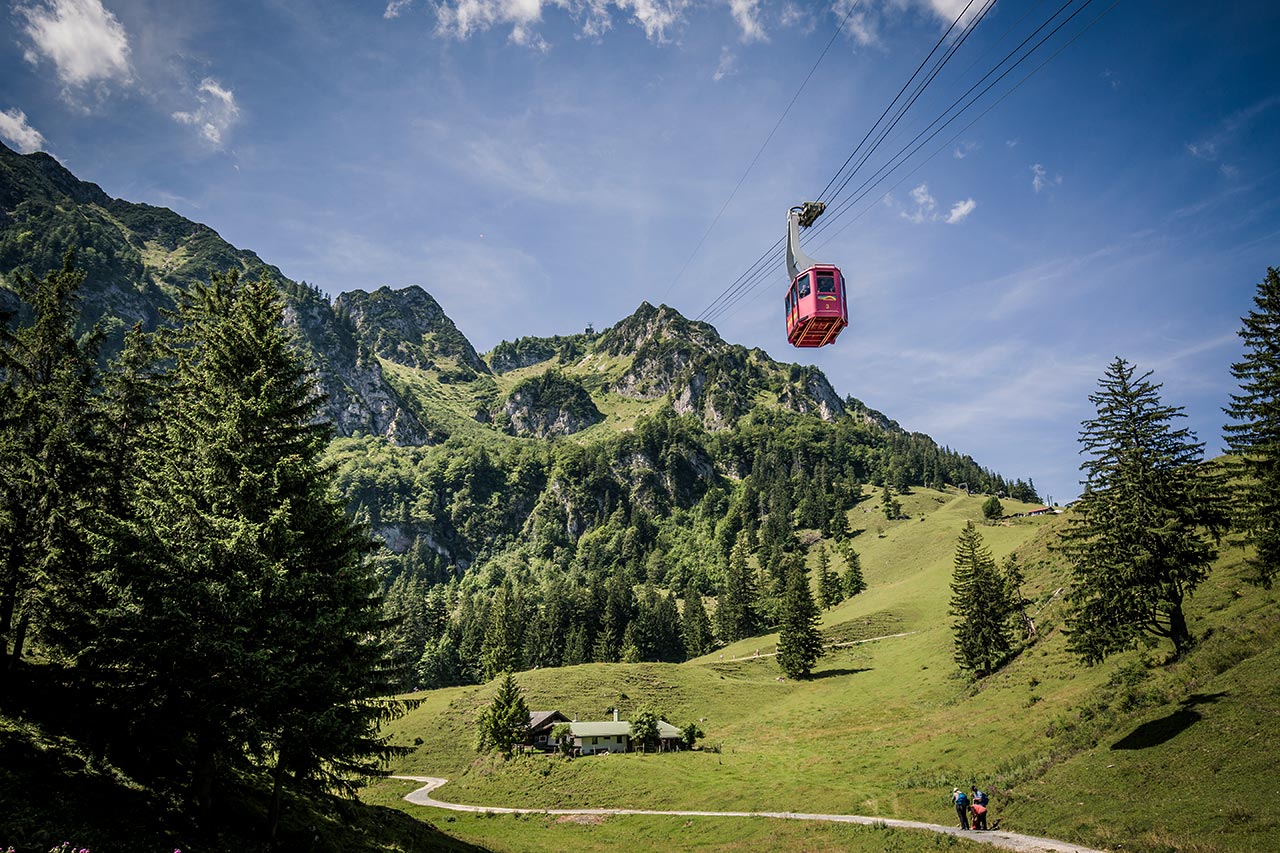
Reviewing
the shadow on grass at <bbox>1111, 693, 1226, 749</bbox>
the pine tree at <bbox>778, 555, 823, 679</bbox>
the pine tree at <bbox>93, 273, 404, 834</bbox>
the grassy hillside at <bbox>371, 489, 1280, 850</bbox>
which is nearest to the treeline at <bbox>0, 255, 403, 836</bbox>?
the pine tree at <bbox>93, 273, 404, 834</bbox>

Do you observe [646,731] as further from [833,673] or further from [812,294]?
[812,294]

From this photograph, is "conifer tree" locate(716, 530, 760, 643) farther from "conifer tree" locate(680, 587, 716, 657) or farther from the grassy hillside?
the grassy hillside

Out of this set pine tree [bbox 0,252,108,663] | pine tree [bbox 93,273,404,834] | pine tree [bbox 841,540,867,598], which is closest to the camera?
pine tree [bbox 93,273,404,834]

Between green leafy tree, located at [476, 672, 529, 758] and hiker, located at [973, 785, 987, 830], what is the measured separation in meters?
47.9

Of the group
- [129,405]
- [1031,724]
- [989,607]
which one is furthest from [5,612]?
[989,607]

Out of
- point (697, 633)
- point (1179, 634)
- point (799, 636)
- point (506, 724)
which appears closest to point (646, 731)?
point (506, 724)

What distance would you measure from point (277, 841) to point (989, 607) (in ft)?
195

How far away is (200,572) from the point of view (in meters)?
15.7

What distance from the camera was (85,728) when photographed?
16219 mm

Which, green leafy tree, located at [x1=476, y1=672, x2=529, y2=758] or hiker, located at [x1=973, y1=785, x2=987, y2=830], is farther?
green leafy tree, located at [x1=476, y1=672, x2=529, y2=758]

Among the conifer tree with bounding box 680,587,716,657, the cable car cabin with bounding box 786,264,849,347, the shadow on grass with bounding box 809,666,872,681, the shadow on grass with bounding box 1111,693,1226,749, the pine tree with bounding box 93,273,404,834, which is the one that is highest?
the cable car cabin with bounding box 786,264,849,347

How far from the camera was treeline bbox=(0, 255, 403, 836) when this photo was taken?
1491 cm

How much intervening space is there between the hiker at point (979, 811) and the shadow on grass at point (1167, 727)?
7.16 meters

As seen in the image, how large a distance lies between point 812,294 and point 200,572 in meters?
21.5
